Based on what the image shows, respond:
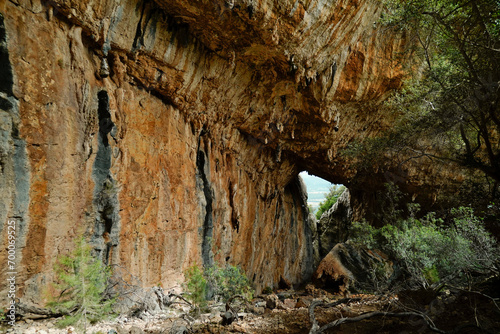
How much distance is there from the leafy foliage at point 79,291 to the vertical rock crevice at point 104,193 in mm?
1138

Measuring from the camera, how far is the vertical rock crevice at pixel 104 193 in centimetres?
571

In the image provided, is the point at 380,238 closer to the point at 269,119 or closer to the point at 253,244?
the point at 253,244

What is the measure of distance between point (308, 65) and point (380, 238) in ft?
41.1

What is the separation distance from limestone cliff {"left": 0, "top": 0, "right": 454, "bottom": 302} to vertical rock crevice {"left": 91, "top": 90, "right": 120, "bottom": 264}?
0.09 ft

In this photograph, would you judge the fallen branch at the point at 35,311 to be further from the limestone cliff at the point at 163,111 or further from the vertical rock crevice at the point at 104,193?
the vertical rock crevice at the point at 104,193

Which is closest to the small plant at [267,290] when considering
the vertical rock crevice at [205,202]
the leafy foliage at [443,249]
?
the vertical rock crevice at [205,202]

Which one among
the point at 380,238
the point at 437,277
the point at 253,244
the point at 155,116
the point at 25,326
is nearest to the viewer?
the point at 25,326

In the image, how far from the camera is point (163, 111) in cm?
787

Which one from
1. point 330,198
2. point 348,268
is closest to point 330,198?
point 330,198

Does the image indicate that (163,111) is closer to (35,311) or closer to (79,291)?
(79,291)

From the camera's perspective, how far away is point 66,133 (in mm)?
4988

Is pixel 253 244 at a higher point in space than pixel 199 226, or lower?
lower

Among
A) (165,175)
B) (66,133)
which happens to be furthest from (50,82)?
(165,175)

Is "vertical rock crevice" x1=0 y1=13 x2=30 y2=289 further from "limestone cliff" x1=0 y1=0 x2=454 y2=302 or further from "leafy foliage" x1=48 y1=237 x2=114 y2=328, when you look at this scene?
"leafy foliage" x1=48 y1=237 x2=114 y2=328
